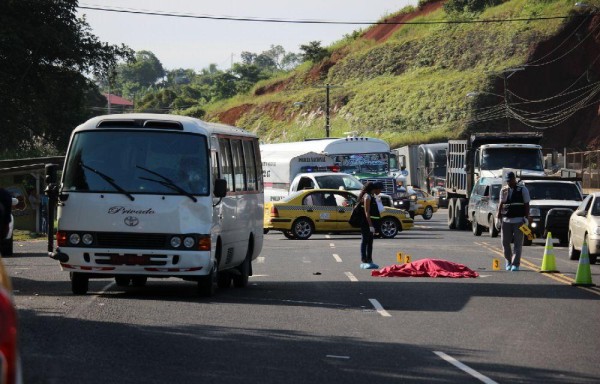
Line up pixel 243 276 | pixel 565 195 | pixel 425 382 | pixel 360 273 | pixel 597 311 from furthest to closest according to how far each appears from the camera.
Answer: pixel 565 195
pixel 360 273
pixel 243 276
pixel 597 311
pixel 425 382

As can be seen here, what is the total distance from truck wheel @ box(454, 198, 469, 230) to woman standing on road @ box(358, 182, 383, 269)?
66.0 ft

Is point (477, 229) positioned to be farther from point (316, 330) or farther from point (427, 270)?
point (316, 330)

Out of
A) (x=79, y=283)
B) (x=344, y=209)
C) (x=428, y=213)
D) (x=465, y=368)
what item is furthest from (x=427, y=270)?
(x=428, y=213)

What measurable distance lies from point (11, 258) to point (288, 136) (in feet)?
278

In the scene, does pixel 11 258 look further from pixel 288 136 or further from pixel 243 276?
pixel 288 136

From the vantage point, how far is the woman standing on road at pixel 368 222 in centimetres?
2428

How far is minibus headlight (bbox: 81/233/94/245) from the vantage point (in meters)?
17.1

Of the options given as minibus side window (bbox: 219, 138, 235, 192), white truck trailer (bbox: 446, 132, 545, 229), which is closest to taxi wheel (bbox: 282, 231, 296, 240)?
white truck trailer (bbox: 446, 132, 545, 229)

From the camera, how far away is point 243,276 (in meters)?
20.0

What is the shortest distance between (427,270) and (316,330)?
9.31 meters

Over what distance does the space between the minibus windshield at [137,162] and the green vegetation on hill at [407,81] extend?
7437 centimetres

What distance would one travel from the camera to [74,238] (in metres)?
17.1

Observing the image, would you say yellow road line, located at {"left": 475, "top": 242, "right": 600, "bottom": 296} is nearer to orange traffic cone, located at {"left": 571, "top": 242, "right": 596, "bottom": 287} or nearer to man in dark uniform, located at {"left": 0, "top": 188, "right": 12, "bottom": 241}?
orange traffic cone, located at {"left": 571, "top": 242, "right": 596, "bottom": 287}

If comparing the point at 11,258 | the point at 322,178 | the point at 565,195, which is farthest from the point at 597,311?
the point at 322,178
